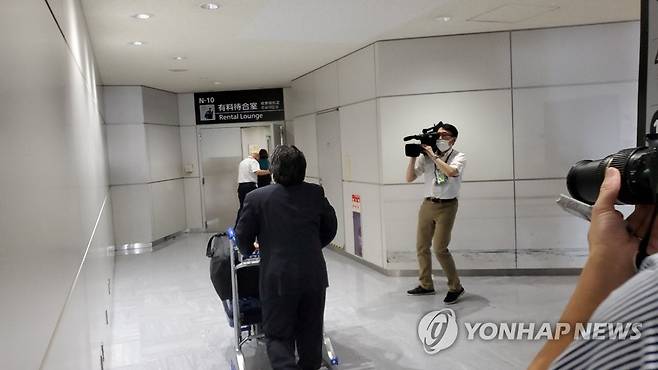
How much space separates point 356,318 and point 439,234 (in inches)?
45.0

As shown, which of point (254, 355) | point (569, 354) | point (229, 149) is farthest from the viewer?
point (229, 149)

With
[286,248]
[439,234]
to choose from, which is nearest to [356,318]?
[439,234]

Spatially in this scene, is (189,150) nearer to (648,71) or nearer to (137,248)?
Result: (137,248)

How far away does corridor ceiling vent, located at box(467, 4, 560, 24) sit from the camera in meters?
4.65

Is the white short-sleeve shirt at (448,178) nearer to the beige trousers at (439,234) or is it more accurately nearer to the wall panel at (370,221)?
the beige trousers at (439,234)

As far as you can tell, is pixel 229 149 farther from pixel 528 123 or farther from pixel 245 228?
pixel 245 228

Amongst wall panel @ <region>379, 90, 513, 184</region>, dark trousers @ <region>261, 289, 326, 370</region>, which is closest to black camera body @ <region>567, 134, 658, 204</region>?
dark trousers @ <region>261, 289, 326, 370</region>

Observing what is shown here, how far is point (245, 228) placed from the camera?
2.75 meters

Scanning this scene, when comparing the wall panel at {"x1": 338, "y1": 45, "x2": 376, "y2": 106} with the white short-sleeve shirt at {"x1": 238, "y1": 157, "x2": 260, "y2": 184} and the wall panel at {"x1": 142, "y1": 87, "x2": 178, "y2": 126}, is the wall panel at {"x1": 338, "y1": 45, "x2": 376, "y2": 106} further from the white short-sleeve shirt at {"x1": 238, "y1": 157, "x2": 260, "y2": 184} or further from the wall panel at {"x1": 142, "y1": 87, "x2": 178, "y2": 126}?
the wall panel at {"x1": 142, "y1": 87, "x2": 178, "y2": 126}

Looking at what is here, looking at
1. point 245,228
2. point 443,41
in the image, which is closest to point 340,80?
point 443,41

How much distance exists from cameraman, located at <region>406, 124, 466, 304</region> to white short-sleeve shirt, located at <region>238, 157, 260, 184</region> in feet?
14.9

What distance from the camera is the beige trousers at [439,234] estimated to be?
468 centimetres

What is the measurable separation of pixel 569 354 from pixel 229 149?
9956mm

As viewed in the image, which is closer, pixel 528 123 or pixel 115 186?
pixel 528 123
